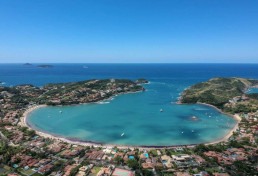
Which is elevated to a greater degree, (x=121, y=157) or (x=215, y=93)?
(x=215, y=93)

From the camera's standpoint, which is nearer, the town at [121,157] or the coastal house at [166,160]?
the town at [121,157]

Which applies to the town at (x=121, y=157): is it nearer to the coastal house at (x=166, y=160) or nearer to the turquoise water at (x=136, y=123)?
the coastal house at (x=166, y=160)

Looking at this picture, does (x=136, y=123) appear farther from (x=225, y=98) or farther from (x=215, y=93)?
(x=215, y=93)

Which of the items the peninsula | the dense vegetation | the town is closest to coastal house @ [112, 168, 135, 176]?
the town

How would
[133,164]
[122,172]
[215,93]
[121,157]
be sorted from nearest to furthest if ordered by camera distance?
1. [122,172]
2. [133,164]
3. [121,157]
4. [215,93]

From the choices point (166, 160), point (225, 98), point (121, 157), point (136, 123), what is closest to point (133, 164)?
point (121, 157)

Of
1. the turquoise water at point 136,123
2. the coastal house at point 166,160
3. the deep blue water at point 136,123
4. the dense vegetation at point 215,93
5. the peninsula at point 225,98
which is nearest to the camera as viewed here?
the coastal house at point 166,160

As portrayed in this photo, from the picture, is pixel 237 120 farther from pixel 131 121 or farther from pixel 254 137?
pixel 131 121

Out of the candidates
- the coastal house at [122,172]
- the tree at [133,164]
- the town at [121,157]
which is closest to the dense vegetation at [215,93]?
the town at [121,157]

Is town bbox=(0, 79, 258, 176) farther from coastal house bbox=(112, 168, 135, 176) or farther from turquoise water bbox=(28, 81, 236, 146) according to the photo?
turquoise water bbox=(28, 81, 236, 146)
